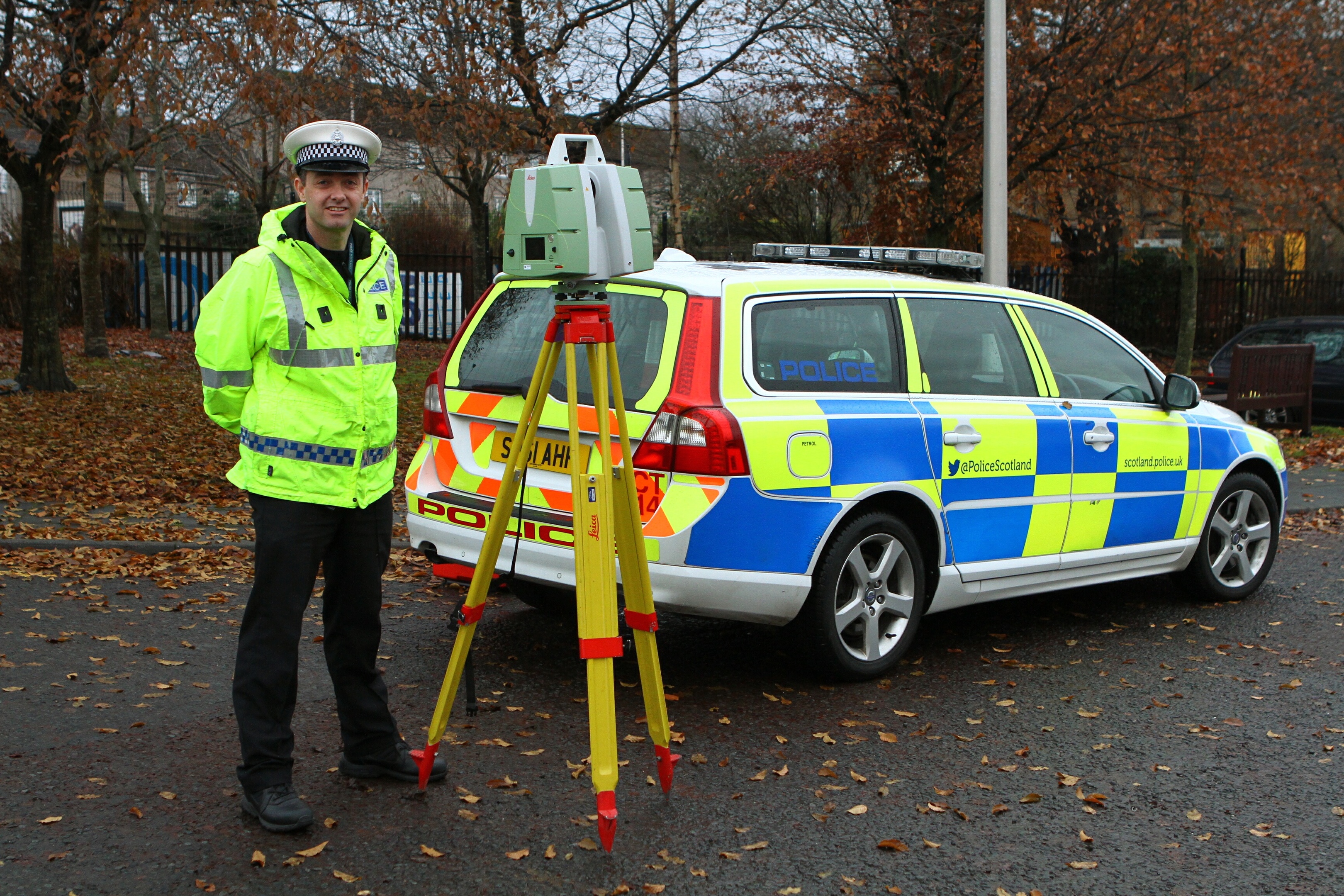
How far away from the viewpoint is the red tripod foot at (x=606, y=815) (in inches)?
138

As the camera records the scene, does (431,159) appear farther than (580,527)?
Yes

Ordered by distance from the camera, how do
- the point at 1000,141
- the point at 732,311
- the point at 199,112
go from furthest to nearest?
the point at 199,112, the point at 1000,141, the point at 732,311

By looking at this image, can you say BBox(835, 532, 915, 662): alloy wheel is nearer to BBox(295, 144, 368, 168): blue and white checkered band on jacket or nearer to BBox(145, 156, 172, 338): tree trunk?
BBox(295, 144, 368, 168): blue and white checkered band on jacket

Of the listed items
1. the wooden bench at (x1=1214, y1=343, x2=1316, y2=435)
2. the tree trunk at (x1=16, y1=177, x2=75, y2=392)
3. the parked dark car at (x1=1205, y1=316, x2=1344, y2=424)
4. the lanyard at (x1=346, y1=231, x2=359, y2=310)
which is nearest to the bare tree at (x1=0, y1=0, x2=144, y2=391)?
the tree trunk at (x1=16, y1=177, x2=75, y2=392)

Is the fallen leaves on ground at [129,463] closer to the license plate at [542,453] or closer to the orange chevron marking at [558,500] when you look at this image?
the license plate at [542,453]

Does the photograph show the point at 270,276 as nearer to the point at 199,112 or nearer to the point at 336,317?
the point at 336,317

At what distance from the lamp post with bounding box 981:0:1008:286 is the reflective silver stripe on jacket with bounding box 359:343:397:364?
7881 millimetres

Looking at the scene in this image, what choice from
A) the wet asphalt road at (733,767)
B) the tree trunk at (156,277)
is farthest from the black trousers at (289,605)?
the tree trunk at (156,277)

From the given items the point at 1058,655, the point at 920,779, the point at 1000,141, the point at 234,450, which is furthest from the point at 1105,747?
the point at 234,450

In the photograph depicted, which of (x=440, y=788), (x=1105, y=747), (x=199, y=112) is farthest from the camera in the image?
(x=199, y=112)

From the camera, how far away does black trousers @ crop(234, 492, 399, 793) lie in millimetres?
3730

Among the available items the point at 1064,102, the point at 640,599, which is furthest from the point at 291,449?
the point at 1064,102

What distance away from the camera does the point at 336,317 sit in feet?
12.5

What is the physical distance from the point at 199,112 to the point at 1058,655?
1034 cm
